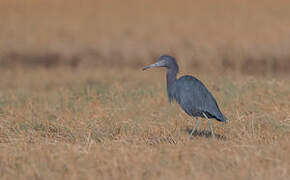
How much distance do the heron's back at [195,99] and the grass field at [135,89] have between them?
0.31m

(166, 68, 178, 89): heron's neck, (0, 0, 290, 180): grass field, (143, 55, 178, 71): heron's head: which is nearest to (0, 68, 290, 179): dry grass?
(0, 0, 290, 180): grass field

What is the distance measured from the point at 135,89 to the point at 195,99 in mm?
3157

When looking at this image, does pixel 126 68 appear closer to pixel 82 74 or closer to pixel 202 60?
pixel 82 74

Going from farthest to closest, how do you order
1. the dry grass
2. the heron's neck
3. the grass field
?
the heron's neck, the grass field, the dry grass

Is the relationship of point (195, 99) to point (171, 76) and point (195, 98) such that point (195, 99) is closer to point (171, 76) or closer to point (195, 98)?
point (195, 98)

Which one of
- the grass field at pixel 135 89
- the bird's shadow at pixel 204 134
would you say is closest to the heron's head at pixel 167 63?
the grass field at pixel 135 89

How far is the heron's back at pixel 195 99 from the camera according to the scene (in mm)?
6215

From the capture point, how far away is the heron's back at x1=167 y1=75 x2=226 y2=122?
6215mm

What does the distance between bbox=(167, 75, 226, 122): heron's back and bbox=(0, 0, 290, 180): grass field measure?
0.31m

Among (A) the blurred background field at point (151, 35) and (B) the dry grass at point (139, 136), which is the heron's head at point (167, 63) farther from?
(A) the blurred background field at point (151, 35)

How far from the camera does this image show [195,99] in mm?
6320

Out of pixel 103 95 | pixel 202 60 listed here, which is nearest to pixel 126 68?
pixel 202 60

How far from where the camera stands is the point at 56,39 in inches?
598

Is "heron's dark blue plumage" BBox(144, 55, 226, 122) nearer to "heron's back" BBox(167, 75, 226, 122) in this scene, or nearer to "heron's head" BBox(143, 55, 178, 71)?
"heron's back" BBox(167, 75, 226, 122)
